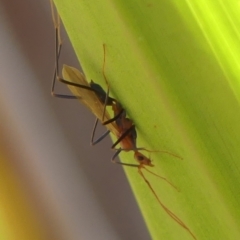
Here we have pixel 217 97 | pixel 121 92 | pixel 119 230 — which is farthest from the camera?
pixel 119 230

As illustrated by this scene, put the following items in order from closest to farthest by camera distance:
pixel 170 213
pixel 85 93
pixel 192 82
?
pixel 192 82, pixel 170 213, pixel 85 93

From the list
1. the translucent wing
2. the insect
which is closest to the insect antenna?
the insect

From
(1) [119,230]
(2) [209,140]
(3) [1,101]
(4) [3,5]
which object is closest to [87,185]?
(1) [119,230]

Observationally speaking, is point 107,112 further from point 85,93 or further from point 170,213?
point 170,213

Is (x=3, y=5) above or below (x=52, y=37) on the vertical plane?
above

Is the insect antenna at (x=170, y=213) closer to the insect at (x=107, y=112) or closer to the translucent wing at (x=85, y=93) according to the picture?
the insect at (x=107, y=112)

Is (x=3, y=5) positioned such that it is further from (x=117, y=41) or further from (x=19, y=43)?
(x=117, y=41)


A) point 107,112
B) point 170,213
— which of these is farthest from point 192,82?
point 107,112

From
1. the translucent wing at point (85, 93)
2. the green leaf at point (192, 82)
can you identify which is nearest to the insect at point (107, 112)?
the translucent wing at point (85, 93)
